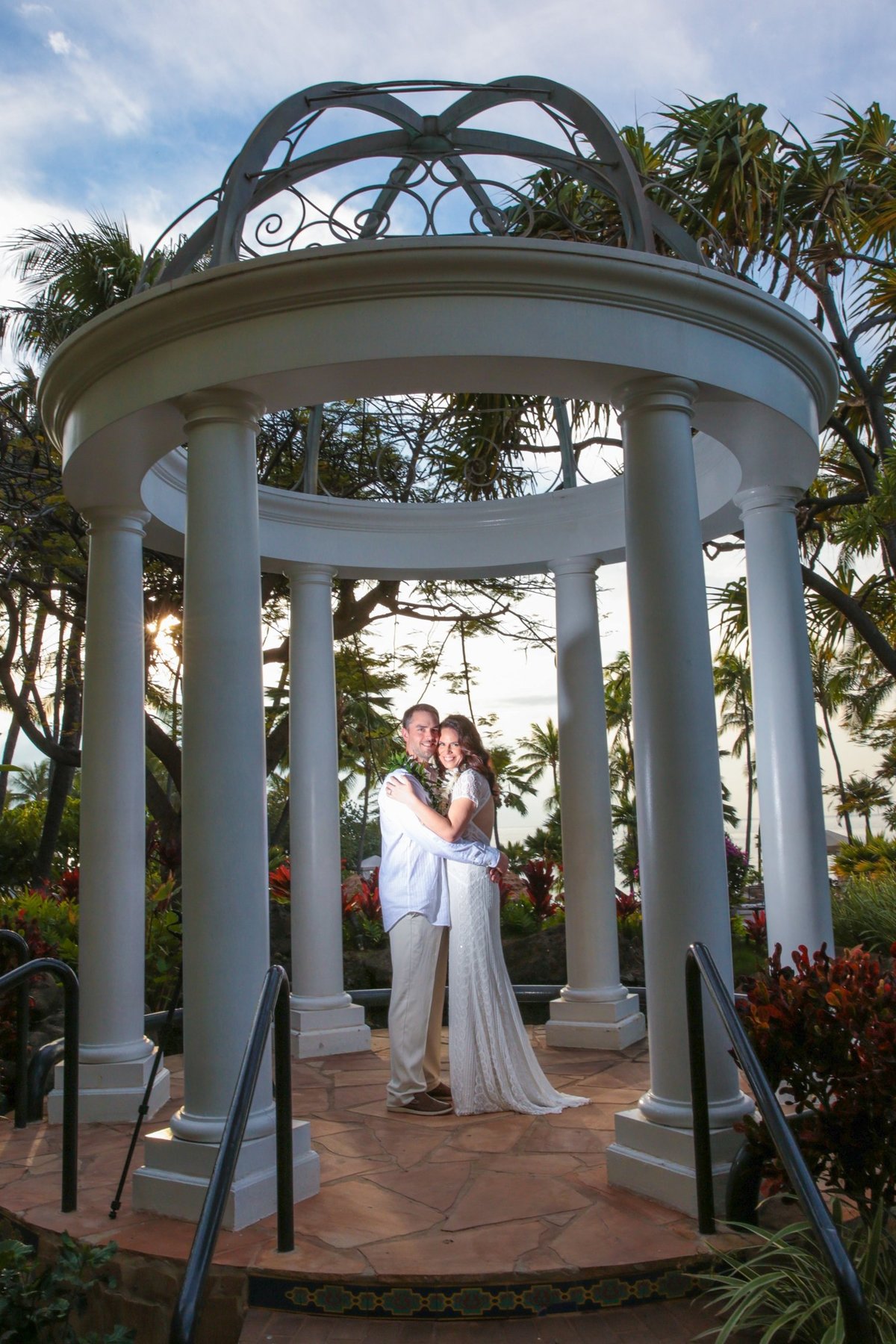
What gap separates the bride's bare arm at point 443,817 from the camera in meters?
6.59

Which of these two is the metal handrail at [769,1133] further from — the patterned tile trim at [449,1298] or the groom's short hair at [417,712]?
the groom's short hair at [417,712]

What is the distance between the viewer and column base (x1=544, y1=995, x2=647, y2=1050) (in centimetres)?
824

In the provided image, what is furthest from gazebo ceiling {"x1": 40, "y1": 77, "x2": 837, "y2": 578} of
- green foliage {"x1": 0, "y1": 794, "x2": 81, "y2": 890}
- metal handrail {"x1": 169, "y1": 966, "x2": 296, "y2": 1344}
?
green foliage {"x1": 0, "y1": 794, "x2": 81, "y2": 890}

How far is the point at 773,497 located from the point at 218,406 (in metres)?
3.57

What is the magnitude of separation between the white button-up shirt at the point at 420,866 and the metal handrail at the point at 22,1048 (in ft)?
7.34

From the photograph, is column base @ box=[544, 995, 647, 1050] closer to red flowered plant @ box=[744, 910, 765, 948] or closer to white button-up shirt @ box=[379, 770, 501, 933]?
white button-up shirt @ box=[379, 770, 501, 933]

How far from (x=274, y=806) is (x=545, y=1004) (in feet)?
77.1

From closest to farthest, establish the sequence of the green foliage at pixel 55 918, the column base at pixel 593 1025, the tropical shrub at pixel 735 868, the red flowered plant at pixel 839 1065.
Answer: the red flowered plant at pixel 839 1065 < the column base at pixel 593 1025 < the green foliage at pixel 55 918 < the tropical shrub at pixel 735 868

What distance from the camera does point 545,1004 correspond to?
34.6 ft

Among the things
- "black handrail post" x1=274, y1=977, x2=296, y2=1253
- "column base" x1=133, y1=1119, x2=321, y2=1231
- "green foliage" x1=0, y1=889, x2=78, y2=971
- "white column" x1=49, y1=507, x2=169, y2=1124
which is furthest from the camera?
"green foliage" x1=0, y1=889, x2=78, y2=971

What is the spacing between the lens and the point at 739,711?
44.6 meters

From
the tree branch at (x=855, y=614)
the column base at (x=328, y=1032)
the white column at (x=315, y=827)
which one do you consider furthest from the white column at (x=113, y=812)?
the tree branch at (x=855, y=614)

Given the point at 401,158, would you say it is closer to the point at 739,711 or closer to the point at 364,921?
the point at 364,921

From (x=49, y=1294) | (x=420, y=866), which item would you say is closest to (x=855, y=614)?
(x=420, y=866)
